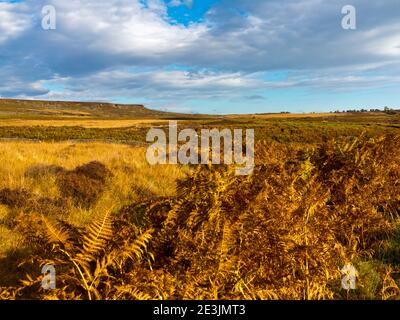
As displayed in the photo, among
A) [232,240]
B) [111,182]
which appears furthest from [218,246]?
[111,182]

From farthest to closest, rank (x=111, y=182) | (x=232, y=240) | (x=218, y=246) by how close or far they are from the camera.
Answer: (x=111, y=182)
(x=232, y=240)
(x=218, y=246)

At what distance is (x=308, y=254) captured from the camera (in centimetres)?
386

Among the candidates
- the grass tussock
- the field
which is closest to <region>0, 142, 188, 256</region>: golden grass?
the field

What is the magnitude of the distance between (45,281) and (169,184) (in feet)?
22.3

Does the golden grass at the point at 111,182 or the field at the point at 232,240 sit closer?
the field at the point at 232,240

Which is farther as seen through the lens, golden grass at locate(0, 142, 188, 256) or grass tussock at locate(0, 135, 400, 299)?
golden grass at locate(0, 142, 188, 256)

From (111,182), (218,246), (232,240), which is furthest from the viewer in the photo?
(111,182)

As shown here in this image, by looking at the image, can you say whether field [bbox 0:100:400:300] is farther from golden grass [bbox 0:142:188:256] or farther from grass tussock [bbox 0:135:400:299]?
golden grass [bbox 0:142:188:256]

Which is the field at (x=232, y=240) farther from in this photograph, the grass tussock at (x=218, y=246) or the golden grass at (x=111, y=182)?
the golden grass at (x=111, y=182)

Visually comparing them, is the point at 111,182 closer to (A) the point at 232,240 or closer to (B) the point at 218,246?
(A) the point at 232,240

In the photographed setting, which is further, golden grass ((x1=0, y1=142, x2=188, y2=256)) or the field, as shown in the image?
golden grass ((x1=0, y1=142, x2=188, y2=256))

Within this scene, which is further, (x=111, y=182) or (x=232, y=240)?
(x=111, y=182)

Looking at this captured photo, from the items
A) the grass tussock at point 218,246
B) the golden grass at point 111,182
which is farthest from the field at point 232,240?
the golden grass at point 111,182

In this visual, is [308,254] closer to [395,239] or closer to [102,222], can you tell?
[102,222]
